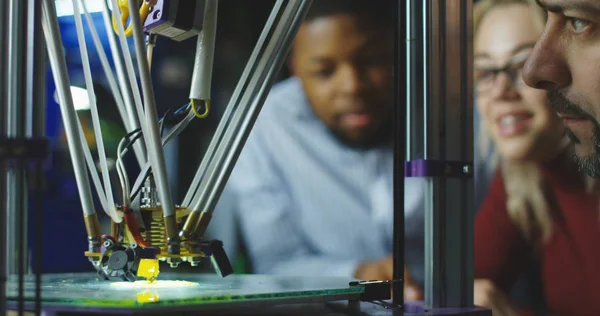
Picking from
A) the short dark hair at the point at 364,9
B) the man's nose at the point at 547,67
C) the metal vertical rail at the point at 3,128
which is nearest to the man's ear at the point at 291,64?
the short dark hair at the point at 364,9

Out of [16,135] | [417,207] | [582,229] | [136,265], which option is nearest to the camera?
[16,135]

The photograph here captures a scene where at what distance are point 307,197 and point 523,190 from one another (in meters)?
0.58

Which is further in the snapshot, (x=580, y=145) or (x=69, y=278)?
(x=580, y=145)

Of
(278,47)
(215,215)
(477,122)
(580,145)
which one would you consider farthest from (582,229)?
(215,215)

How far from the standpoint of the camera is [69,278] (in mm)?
1035

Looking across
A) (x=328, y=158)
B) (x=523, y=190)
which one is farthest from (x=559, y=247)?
(x=328, y=158)

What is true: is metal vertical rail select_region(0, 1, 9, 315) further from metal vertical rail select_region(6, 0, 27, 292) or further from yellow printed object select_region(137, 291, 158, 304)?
yellow printed object select_region(137, 291, 158, 304)

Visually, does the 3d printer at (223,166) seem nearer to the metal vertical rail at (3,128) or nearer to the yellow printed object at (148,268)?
the yellow printed object at (148,268)

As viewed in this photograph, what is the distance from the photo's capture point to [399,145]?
905 mm

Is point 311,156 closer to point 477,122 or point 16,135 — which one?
point 477,122

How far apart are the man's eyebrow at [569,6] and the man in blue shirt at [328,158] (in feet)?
1.34

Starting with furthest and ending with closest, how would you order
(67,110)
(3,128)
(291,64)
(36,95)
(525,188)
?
(291,64) < (525,188) < (67,110) < (36,95) < (3,128)

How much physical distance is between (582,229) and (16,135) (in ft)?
3.91

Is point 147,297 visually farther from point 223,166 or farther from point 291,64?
point 291,64
